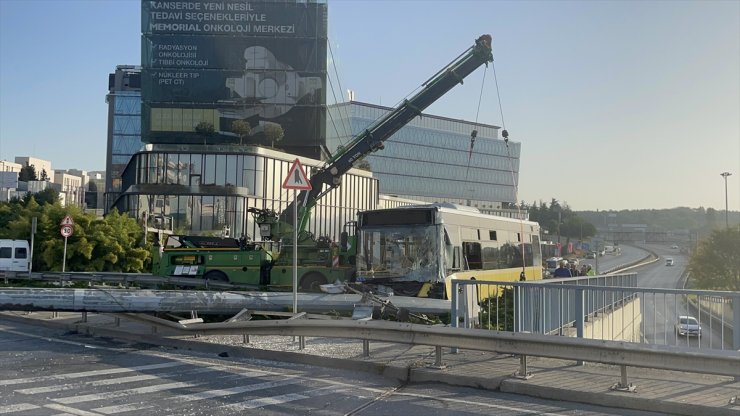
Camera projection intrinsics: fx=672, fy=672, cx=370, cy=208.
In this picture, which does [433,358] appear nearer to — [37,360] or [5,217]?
[37,360]

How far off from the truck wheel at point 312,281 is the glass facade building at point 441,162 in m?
73.7

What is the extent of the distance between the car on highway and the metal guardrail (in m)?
1.72

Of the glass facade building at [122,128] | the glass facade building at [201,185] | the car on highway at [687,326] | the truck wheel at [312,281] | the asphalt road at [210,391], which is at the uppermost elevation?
the glass facade building at [122,128]

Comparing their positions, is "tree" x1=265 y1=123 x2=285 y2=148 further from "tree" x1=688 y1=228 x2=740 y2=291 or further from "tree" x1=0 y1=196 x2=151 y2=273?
"tree" x1=688 y1=228 x2=740 y2=291

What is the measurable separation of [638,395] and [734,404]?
3.03ft

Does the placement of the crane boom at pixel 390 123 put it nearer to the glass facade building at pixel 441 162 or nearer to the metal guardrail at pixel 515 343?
the metal guardrail at pixel 515 343

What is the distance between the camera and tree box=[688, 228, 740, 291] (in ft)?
209

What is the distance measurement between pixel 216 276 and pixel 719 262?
57.0 metres

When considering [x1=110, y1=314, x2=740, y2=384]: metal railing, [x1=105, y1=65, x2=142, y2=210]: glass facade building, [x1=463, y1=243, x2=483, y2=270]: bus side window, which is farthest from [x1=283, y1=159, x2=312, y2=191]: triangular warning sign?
[x1=105, y1=65, x2=142, y2=210]: glass facade building

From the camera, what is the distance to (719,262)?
65375mm

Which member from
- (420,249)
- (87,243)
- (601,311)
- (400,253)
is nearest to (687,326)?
(601,311)

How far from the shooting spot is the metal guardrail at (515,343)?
7039 millimetres

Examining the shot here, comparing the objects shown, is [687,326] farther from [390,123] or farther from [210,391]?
[390,123]

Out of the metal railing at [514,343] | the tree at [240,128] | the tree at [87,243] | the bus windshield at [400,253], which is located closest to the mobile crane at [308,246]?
the bus windshield at [400,253]
